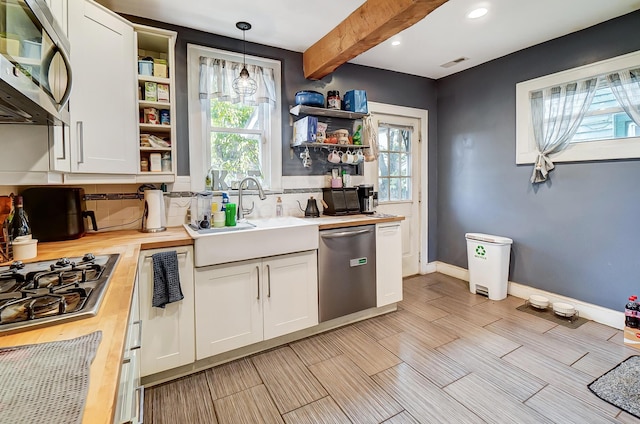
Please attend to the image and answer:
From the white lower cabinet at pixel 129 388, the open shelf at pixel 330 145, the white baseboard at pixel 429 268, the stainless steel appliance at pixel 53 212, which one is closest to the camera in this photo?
the white lower cabinet at pixel 129 388

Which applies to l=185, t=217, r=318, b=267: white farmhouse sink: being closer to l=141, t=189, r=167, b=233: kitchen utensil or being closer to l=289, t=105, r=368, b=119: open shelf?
l=141, t=189, r=167, b=233: kitchen utensil

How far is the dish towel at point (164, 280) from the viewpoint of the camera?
1.85 metres

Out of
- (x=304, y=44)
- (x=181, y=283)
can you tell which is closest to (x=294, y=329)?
(x=181, y=283)

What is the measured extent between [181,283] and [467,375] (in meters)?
1.97

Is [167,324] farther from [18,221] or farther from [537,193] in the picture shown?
[537,193]

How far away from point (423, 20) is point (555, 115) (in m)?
1.61

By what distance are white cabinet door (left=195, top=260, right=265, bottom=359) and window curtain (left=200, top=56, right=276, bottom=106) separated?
58.7 inches

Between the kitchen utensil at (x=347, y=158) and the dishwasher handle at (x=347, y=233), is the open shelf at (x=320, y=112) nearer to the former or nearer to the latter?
the kitchen utensil at (x=347, y=158)

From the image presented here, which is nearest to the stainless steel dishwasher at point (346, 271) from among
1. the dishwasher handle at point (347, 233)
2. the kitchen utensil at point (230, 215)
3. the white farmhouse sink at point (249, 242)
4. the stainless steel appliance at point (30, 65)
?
the dishwasher handle at point (347, 233)

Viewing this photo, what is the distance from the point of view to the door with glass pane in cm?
379

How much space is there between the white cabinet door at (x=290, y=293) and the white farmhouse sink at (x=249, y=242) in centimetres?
9

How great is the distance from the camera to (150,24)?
2439 mm

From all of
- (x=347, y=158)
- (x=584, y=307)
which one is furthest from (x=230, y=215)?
(x=584, y=307)

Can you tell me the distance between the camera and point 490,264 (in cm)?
329
